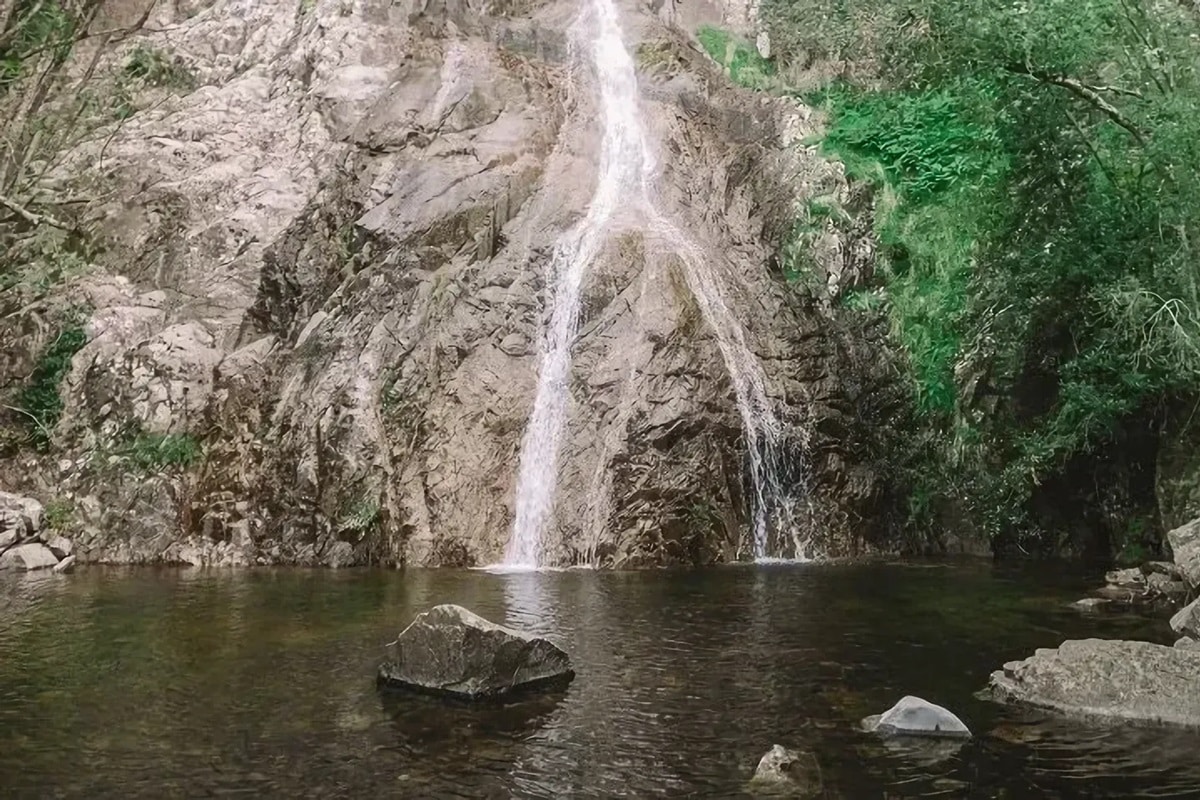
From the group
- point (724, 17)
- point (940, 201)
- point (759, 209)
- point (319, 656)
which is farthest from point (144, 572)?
point (724, 17)

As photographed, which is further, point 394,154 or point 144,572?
point 394,154

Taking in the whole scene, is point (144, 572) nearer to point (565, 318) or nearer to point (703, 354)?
point (565, 318)

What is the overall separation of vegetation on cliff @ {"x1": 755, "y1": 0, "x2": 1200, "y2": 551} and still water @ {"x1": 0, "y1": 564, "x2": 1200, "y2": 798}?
3953mm

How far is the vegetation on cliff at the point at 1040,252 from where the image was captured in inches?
531

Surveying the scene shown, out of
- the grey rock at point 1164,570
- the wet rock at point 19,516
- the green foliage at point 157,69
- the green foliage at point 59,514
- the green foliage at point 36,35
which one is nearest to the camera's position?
the green foliage at point 36,35

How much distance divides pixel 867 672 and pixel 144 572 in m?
12.1

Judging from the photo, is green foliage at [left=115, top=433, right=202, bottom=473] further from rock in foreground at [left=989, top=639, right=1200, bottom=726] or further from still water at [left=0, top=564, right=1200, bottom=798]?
rock in foreground at [left=989, top=639, right=1200, bottom=726]

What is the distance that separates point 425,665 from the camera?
8375mm

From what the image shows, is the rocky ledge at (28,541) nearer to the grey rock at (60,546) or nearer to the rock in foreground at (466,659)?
the grey rock at (60,546)

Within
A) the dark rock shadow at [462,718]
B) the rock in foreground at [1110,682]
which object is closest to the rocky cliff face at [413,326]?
the dark rock shadow at [462,718]

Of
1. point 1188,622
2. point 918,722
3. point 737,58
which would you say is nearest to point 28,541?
point 918,722

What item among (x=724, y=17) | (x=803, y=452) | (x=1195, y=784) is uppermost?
(x=724, y=17)

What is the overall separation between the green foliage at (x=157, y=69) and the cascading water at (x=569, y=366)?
38.6 feet

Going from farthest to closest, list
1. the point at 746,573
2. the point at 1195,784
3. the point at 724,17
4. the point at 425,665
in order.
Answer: the point at 724,17 < the point at 746,573 < the point at 425,665 < the point at 1195,784
